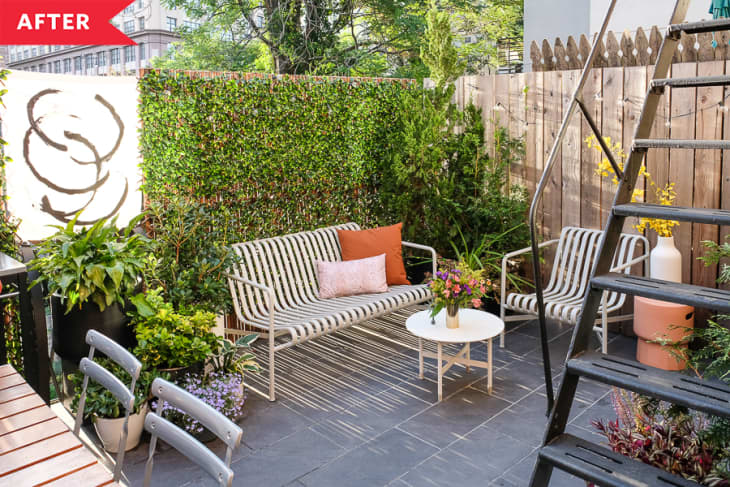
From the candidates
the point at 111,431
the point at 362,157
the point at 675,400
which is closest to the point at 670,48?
the point at 675,400

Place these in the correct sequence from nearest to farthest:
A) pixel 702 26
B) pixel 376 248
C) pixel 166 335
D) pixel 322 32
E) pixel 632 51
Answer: pixel 702 26 < pixel 166 335 < pixel 632 51 < pixel 376 248 < pixel 322 32

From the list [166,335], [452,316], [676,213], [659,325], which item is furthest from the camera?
[659,325]

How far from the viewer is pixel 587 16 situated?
903 cm

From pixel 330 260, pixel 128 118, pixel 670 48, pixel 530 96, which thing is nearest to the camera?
pixel 670 48

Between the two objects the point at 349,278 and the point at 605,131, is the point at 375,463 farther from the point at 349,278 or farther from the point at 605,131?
the point at 605,131

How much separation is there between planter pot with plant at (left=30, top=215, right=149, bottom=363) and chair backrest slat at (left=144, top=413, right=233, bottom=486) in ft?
4.88

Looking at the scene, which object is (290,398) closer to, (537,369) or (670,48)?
(537,369)

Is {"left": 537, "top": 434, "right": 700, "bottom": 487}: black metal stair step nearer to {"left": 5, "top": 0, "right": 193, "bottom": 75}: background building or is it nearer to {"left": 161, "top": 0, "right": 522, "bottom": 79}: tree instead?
{"left": 161, "top": 0, "right": 522, "bottom": 79}: tree

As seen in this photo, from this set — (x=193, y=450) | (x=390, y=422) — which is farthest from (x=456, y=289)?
(x=193, y=450)

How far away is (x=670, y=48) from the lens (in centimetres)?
250

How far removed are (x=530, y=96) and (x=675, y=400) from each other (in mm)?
4136

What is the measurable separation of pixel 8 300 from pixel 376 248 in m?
2.67

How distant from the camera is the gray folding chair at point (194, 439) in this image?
5.68 feet

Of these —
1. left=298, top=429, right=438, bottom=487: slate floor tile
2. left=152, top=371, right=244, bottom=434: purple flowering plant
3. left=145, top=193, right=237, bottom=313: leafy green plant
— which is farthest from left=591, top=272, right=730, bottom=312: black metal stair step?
left=145, top=193, right=237, bottom=313: leafy green plant
